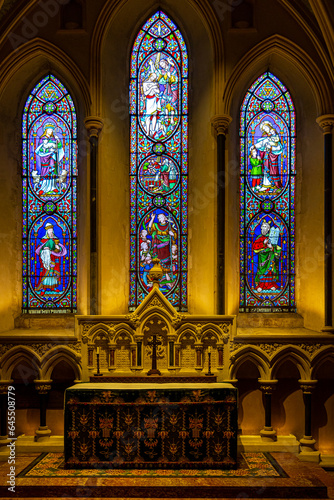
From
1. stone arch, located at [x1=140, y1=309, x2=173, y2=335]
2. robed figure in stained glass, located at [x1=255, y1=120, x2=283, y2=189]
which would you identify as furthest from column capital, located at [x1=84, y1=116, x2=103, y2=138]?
stone arch, located at [x1=140, y1=309, x2=173, y2=335]

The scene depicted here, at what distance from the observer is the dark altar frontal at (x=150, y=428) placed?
529cm

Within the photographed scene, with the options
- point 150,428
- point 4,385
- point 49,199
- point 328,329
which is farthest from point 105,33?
point 150,428

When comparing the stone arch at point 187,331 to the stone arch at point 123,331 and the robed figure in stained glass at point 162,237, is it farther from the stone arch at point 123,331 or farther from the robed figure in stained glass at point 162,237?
the robed figure in stained glass at point 162,237

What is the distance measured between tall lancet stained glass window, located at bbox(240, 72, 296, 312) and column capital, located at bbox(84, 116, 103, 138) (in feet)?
6.84

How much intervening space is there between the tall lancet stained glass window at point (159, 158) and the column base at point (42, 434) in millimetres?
1999

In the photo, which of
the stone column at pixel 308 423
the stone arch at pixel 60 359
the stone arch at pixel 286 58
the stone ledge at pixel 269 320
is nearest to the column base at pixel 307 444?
the stone column at pixel 308 423

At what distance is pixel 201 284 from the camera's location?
7023 millimetres

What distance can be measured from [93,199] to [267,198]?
2516 mm

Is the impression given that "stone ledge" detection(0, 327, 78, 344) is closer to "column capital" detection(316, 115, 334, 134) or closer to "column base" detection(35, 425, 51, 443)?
"column base" detection(35, 425, 51, 443)

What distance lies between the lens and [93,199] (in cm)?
682

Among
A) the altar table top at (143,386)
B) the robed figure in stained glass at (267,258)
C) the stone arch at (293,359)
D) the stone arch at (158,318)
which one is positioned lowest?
the altar table top at (143,386)

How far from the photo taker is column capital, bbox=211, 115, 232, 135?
6797 mm

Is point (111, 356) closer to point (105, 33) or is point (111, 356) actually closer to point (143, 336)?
point (143, 336)

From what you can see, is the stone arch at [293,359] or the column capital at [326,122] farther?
the column capital at [326,122]
